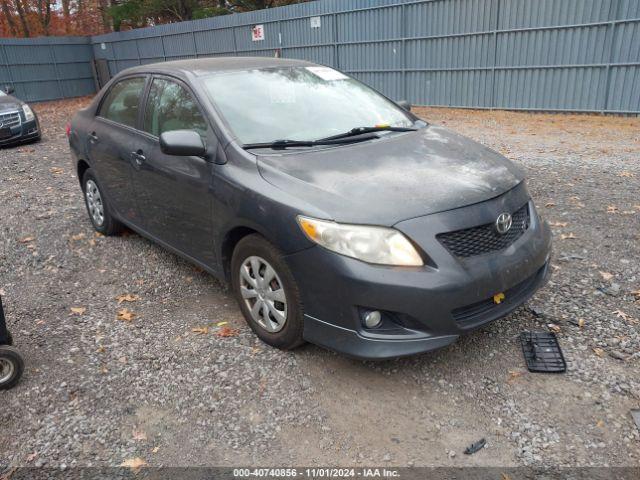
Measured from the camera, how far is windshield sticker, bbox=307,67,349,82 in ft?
14.6

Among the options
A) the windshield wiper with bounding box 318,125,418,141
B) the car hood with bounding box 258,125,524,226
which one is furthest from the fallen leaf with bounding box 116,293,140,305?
the windshield wiper with bounding box 318,125,418,141

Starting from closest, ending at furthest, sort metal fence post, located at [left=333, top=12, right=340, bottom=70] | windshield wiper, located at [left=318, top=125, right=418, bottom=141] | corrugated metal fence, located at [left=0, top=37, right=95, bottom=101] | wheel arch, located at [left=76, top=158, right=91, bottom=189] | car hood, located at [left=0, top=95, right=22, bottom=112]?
windshield wiper, located at [left=318, top=125, right=418, bottom=141], wheel arch, located at [left=76, top=158, right=91, bottom=189], car hood, located at [left=0, top=95, right=22, bottom=112], metal fence post, located at [left=333, top=12, right=340, bottom=70], corrugated metal fence, located at [left=0, top=37, right=95, bottom=101]

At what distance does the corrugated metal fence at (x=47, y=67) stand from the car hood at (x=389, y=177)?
22.7 metres

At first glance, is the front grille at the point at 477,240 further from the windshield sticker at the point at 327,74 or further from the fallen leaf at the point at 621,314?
the windshield sticker at the point at 327,74

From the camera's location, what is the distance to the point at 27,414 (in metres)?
2.93

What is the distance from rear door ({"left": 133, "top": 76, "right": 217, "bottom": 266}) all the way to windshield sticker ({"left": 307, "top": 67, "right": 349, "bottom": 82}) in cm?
113

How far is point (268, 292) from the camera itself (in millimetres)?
3236

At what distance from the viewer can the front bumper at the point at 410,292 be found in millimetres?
2701

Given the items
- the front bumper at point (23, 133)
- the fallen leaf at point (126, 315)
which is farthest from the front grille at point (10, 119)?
the fallen leaf at point (126, 315)

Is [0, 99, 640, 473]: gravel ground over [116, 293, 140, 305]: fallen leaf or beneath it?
over

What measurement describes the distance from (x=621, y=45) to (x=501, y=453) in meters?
11.3

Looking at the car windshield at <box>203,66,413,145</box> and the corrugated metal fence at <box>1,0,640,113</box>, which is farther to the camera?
the corrugated metal fence at <box>1,0,640,113</box>

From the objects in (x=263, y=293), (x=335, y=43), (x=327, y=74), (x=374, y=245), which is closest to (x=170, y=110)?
(x=327, y=74)

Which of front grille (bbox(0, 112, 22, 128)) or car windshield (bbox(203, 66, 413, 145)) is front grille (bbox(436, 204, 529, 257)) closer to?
car windshield (bbox(203, 66, 413, 145))
